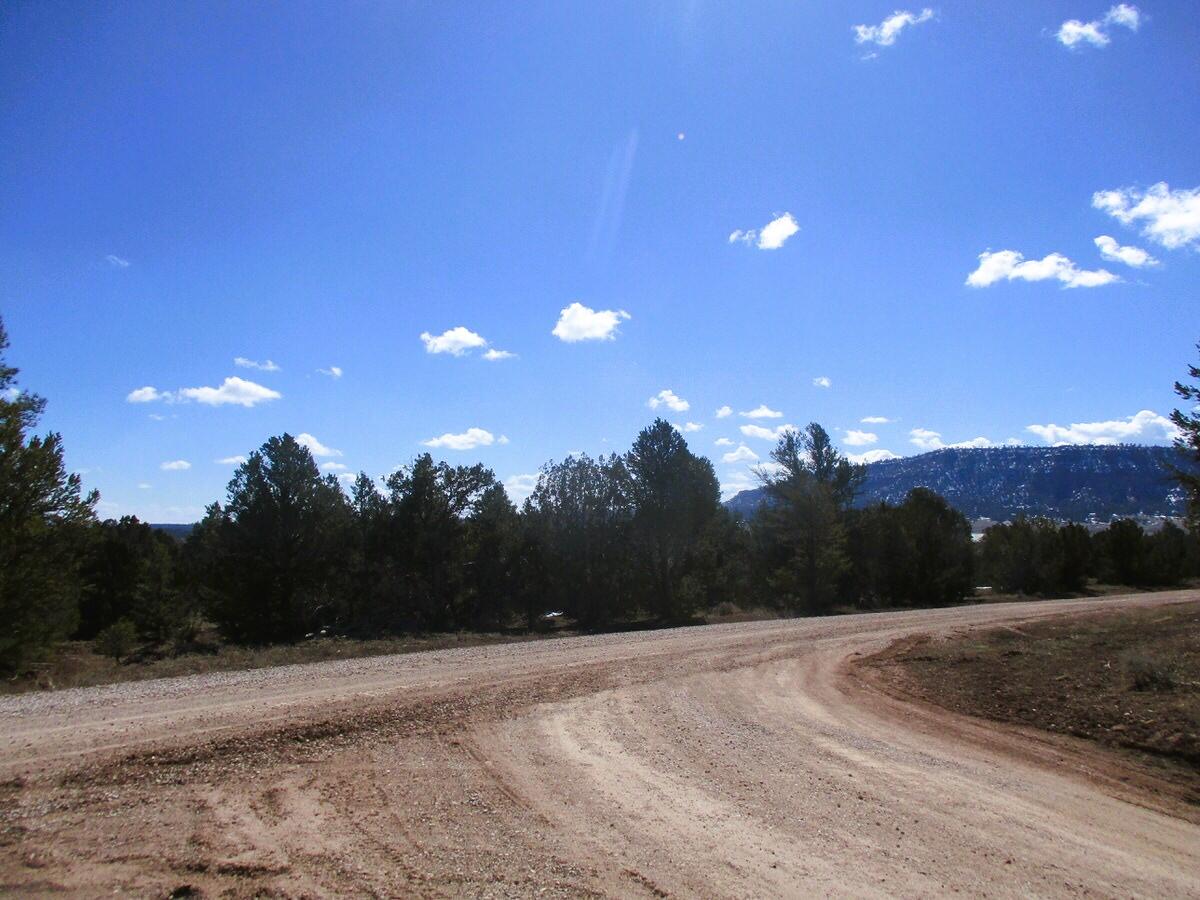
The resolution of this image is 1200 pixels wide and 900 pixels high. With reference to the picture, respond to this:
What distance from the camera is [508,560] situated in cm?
3559

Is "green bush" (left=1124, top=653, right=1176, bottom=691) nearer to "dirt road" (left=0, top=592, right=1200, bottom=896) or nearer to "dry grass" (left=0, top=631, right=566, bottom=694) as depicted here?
"dirt road" (left=0, top=592, right=1200, bottom=896)

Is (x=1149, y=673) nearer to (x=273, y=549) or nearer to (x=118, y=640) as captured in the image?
(x=118, y=640)

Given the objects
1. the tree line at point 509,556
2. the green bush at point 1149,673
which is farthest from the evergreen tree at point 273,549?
the green bush at point 1149,673

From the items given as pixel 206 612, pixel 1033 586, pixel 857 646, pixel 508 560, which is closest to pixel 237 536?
pixel 206 612

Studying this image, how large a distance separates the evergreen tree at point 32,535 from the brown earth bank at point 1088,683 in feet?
63.9

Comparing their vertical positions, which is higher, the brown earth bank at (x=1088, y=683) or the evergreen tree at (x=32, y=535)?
the evergreen tree at (x=32, y=535)

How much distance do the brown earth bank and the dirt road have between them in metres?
0.61

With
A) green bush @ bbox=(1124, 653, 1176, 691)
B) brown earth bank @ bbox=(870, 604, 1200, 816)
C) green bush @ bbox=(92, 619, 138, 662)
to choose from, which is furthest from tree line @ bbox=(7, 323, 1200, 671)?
green bush @ bbox=(1124, 653, 1176, 691)

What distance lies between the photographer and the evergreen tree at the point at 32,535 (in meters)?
17.3

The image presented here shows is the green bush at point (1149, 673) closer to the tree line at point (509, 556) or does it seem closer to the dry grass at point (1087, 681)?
the dry grass at point (1087, 681)

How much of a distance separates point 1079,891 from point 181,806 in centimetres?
691

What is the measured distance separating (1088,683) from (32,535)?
23.0 m

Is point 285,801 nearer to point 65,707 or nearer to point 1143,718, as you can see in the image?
point 65,707

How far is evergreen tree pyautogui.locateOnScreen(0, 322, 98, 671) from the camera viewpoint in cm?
1727
